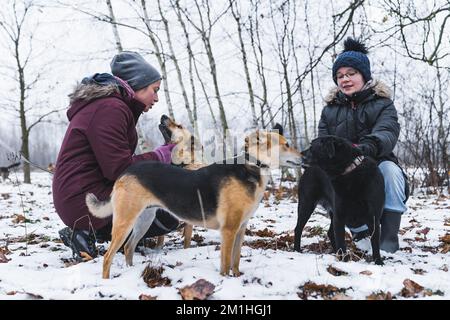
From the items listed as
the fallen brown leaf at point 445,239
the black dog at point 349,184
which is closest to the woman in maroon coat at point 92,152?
the black dog at point 349,184

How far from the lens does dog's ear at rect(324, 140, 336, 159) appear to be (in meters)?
3.56

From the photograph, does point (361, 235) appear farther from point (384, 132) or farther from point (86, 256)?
point (86, 256)

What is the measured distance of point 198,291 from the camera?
2.62m

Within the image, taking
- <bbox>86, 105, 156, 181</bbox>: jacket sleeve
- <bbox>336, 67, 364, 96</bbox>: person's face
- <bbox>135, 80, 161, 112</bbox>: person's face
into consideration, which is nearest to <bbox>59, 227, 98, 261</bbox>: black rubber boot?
<bbox>86, 105, 156, 181</bbox>: jacket sleeve

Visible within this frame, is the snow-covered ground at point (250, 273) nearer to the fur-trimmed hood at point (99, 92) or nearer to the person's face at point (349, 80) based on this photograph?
the fur-trimmed hood at point (99, 92)

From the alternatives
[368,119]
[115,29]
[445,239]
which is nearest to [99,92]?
[368,119]

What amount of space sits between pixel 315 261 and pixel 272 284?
716mm

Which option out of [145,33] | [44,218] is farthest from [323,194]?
[145,33]

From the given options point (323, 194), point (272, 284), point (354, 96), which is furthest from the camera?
point (354, 96)

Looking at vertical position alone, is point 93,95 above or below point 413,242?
above

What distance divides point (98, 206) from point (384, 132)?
3.08 m

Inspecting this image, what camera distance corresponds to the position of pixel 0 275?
3.18 m

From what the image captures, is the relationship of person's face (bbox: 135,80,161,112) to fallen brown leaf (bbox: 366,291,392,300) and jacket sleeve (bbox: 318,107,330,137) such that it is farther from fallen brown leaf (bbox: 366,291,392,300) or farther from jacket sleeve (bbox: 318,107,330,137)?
fallen brown leaf (bbox: 366,291,392,300)
